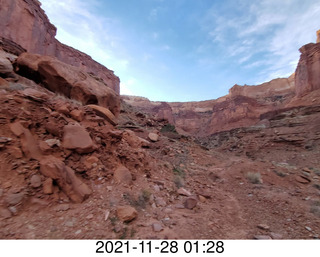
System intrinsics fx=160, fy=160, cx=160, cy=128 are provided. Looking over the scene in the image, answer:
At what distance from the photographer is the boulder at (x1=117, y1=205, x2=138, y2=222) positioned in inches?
108

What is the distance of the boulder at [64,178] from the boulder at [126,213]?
696 mm

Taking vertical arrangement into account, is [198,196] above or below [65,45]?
below

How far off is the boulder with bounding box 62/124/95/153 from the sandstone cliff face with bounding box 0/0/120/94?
49.7ft

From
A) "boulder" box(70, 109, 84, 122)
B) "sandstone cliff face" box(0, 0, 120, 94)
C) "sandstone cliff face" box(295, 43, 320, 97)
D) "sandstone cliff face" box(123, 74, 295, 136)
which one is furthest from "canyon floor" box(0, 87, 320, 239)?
"sandstone cliff face" box(123, 74, 295, 136)

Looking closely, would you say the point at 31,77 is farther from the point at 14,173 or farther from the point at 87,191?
the point at 87,191

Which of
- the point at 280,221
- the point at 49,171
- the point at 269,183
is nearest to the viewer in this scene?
the point at 49,171

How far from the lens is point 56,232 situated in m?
2.16

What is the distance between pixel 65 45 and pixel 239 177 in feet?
96.8

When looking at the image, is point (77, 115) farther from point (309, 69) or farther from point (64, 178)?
point (309, 69)

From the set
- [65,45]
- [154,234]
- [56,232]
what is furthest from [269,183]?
[65,45]

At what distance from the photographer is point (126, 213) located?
2.80m

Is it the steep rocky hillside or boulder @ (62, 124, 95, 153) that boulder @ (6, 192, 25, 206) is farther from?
boulder @ (62, 124, 95, 153)

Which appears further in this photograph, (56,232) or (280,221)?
(280,221)

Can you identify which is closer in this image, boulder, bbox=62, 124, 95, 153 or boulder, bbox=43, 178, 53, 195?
boulder, bbox=43, 178, 53, 195
